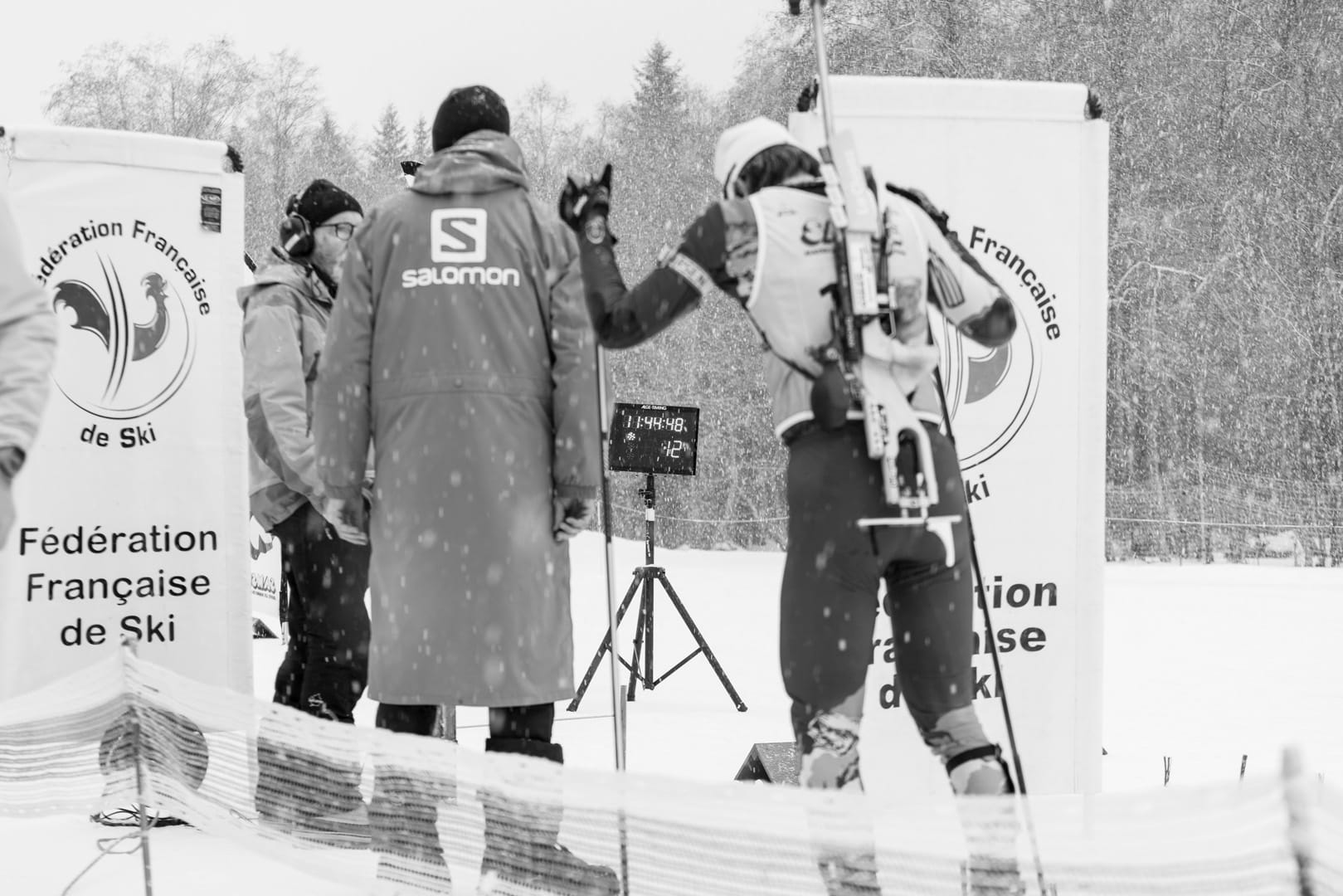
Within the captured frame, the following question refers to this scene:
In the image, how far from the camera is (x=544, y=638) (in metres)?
3.08

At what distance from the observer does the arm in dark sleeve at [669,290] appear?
8.63 feet

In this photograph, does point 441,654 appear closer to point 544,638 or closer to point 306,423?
point 544,638

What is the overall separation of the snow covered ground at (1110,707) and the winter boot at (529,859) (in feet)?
2.10

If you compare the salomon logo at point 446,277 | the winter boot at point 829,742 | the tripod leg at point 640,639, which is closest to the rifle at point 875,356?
the winter boot at point 829,742

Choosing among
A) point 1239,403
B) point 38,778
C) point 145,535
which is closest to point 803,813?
point 38,778

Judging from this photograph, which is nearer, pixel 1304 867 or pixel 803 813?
pixel 1304 867

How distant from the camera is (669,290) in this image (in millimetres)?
2664

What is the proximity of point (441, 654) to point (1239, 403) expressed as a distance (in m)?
21.8

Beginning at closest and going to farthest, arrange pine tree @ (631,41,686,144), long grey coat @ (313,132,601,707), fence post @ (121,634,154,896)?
long grey coat @ (313,132,601,707) → fence post @ (121,634,154,896) → pine tree @ (631,41,686,144)

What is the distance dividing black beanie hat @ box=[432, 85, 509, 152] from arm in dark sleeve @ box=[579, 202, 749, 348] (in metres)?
0.66

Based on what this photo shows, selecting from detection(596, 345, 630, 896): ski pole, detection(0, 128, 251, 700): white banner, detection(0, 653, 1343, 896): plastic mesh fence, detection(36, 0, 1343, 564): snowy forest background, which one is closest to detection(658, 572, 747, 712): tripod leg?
detection(0, 128, 251, 700): white banner

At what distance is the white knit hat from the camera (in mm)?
2781

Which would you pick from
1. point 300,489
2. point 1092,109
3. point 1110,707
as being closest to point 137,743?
point 300,489

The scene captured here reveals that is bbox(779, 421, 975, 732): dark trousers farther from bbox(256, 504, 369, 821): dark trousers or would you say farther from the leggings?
bbox(256, 504, 369, 821): dark trousers
